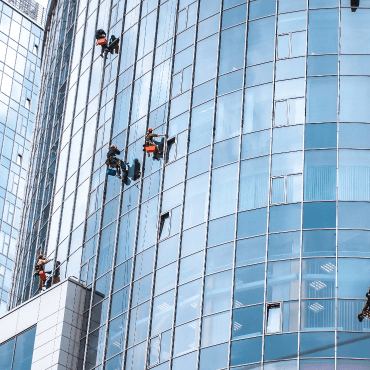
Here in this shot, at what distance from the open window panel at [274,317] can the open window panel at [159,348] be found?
15.8ft

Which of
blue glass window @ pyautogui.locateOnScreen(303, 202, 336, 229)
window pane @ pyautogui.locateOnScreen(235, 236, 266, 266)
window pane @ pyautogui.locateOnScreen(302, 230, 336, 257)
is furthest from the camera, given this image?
window pane @ pyautogui.locateOnScreen(235, 236, 266, 266)

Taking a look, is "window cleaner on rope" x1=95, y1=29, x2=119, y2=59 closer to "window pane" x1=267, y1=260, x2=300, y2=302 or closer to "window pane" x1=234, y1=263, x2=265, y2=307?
"window pane" x1=234, y1=263, x2=265, y2=307

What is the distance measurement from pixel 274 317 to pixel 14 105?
68.3 m

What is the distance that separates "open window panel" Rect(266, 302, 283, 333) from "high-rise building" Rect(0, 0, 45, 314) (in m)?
55.8

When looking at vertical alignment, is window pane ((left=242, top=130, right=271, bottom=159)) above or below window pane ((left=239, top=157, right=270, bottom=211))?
above

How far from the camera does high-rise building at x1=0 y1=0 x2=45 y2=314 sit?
95.4 m

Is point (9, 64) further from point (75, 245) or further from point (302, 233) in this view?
point (302, 233)

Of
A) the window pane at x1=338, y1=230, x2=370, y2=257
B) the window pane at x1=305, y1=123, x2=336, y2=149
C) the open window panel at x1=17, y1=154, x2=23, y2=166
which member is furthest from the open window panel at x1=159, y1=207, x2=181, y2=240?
the open window panel at x1=17, y1=154, x2=23, y2=166

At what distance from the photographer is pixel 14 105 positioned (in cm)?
10169

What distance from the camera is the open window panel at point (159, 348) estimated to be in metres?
40.7

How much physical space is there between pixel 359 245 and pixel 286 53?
10.5 metres

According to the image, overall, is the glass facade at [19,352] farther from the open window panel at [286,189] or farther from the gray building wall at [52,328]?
the open window panel at [286,189]

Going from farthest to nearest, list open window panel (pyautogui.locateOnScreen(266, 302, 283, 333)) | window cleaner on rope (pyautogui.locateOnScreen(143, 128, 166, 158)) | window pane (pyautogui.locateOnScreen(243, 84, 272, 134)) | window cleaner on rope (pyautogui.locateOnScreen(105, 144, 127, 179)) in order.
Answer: window cleaner on rope (pyautogui.locateOnScreen(105, 144, 127, 179)) < window cleaner on rope (pyautogui.locateOnScreen(143, 128, 166, 158)) < window pane (pyautogui.locateOnScreen(243, 84, 272, 134)) < open window panel (pyautogui.locateOnScreen(266, 302, 283, 333))

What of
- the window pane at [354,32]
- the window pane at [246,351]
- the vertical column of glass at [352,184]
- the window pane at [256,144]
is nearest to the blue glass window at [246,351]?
the window pane at [246,351]
